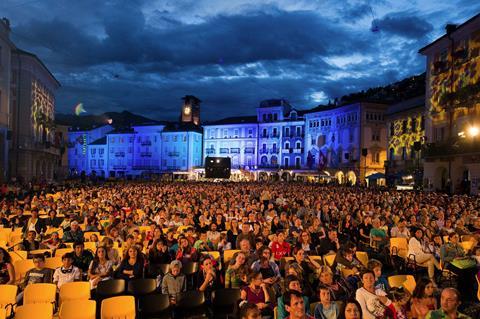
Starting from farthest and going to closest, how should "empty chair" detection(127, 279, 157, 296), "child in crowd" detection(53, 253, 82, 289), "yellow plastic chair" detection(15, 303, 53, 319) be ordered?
1. "child in crowd" detection(53, 253, 82, 289)
2. "empty chair" detection(127, 279, 157, 296)
3. "yellow plastic chair" detection(15, 303, 53, 319)

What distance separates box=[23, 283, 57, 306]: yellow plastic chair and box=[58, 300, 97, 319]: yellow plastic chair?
0.98m

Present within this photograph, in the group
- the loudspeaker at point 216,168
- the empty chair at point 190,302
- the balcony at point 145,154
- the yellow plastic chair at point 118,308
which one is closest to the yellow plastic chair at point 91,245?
the empty chair at point 190,302

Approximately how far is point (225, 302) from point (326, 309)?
6.59 ft

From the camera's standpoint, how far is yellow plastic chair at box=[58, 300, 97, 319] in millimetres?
6133

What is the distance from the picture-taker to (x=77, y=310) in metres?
6.20

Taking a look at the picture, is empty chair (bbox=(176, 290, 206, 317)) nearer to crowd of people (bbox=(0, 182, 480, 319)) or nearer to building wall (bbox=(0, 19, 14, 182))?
crowd of people (bbox=(0, 182, 480, 319))

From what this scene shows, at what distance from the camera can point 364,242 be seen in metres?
13.7

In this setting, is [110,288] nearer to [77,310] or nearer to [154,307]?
[154,307]

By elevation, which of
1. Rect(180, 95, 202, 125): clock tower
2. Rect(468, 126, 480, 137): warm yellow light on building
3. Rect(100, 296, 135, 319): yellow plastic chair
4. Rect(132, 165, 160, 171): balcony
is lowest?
Rect(100, 296, 135, 319): yellow plastic chair

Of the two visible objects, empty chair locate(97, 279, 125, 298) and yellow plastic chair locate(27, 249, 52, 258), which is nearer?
empty chair locate(97, 279, 125, 298)

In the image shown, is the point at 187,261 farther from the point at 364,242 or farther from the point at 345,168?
the point at 345,168

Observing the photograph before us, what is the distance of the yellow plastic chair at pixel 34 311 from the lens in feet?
19.1

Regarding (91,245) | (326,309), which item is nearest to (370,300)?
(326,309)

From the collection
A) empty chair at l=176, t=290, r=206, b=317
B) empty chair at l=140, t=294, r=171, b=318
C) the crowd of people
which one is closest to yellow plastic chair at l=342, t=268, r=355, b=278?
the crowd of people
